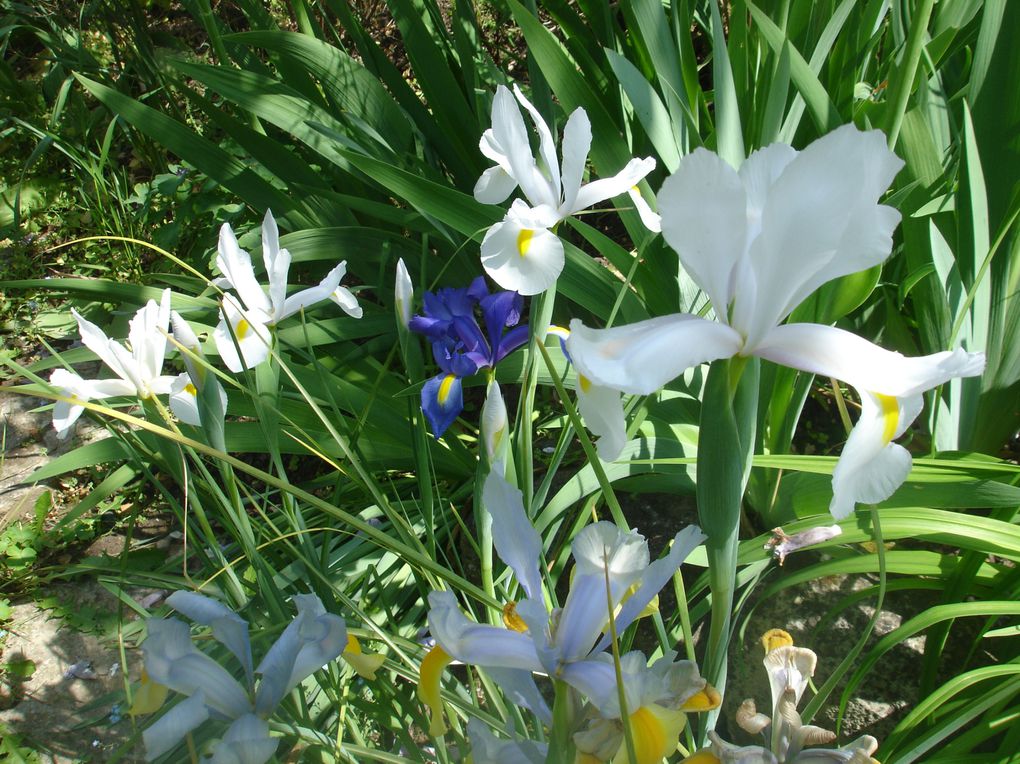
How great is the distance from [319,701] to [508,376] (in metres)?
0.62

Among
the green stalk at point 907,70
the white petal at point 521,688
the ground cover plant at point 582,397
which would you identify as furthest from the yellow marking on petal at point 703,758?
the green stalk at point 907,70

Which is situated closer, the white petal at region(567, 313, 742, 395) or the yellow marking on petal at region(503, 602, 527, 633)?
the white petal at region(567, 313, 742, 395)

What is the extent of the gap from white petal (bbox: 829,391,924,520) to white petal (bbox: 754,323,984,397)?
0.05 feet

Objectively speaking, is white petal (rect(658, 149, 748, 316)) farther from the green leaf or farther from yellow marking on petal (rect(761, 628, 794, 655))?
the green leaf

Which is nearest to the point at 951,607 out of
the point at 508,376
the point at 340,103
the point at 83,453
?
the point at 508,376

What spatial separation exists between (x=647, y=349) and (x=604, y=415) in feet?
0.35

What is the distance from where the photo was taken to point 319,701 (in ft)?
3.77

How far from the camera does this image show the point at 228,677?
24.5 inches

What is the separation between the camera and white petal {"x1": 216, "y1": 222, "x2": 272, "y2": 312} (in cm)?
110

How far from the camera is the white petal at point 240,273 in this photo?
1099 millimetres

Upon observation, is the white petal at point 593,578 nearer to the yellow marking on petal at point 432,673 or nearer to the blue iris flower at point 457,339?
the yellow marking on petal at point 432,673

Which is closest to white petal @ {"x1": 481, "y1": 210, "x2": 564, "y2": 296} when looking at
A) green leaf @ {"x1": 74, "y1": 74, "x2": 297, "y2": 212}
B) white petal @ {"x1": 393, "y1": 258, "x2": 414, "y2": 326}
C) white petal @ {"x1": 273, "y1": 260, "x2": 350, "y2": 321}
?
white petal @ {"x1": 393, "y1": 258, "x2": 414, "y2": 326}

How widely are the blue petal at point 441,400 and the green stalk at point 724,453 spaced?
519mm

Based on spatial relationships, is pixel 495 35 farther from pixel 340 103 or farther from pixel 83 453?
pixel 83 453
